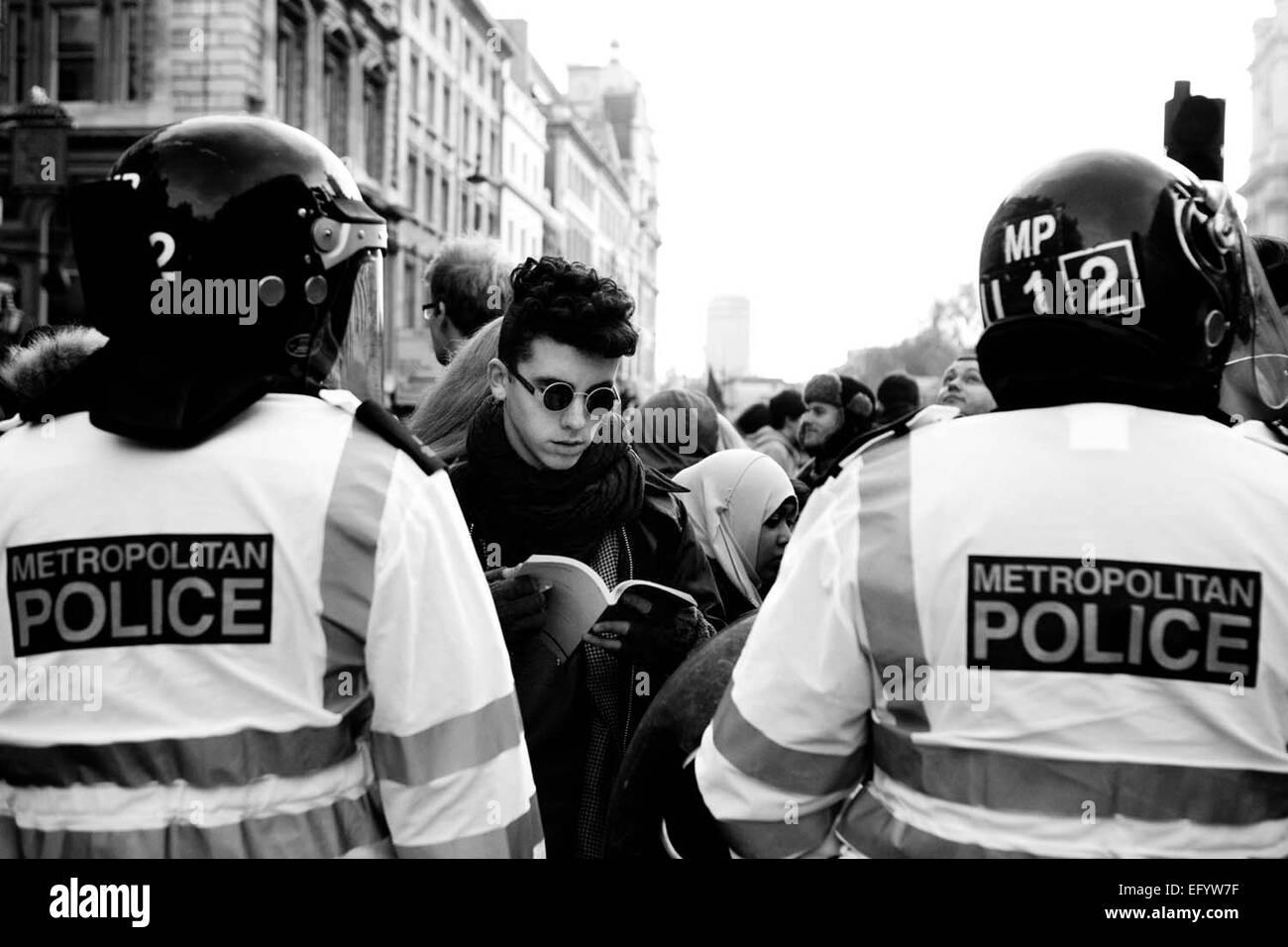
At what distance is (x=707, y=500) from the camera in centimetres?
445

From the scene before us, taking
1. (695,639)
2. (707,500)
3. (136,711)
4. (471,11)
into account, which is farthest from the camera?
(471,11)

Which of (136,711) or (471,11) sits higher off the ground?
(471,11)

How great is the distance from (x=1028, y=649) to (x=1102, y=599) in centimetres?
13

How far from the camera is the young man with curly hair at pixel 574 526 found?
2.99 meters

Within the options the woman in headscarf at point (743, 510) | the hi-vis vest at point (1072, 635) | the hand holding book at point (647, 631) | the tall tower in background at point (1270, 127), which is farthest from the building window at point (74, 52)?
the tall tower in background at point (1270, 127)

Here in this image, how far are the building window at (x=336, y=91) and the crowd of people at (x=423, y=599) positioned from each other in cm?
3340

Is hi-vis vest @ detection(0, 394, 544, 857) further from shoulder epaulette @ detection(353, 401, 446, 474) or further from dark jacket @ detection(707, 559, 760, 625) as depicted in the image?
dark jacket @ detection(707, 559, 760, 625)

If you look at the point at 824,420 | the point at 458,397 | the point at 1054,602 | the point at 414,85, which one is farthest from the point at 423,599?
the point at 414,85

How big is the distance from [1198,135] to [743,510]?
2055mm

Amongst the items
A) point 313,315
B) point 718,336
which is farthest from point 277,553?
point 718,336

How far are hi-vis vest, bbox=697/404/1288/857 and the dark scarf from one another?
1.15 m

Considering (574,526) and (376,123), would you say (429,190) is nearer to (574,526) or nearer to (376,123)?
(376,123)
